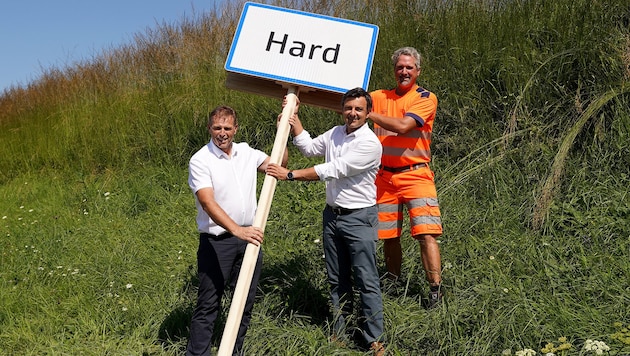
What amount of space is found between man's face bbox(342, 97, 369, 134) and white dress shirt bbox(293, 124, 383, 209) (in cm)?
6

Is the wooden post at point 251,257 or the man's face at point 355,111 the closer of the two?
the wooden post at point 251,257

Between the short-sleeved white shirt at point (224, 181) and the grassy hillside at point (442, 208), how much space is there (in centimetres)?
87

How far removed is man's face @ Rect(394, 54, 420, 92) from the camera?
3879 mm

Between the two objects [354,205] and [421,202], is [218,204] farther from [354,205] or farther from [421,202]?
[421,202]

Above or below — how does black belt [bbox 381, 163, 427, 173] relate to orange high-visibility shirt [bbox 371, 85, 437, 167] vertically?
below

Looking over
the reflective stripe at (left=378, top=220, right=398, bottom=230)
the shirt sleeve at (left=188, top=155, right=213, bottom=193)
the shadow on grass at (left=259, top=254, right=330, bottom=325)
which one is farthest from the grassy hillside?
the shirt sleeve at (left=188, top=155, right=213, bottom=193)

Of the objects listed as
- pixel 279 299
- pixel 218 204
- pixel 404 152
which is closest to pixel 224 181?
pixel 218 204

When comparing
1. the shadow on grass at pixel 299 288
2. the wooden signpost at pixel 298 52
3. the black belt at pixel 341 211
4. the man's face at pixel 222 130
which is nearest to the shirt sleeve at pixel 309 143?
the wooden signpost at pixel 298 52

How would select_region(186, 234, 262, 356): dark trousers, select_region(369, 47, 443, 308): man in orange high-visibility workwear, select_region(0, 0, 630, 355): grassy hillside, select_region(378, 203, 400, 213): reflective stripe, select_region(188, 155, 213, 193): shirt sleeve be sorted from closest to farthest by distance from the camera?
select_region(188, 155, 213, 193): shirt sleeve → select_region(186, 234, 262, 356): dark trousers → select_region(0, 0, 630, 355): grassy hillside → select_region(369, 47, 443, 308): man in orange high-visibility workwear → select_region(378, 203, 400, 213): reflective stripe

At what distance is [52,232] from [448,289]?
13.0 feet

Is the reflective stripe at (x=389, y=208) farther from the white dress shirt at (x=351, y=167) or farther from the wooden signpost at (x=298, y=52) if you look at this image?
the wooden signpost at (x=298, y=52)

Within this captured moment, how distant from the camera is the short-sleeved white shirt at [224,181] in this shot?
3191 millimetres

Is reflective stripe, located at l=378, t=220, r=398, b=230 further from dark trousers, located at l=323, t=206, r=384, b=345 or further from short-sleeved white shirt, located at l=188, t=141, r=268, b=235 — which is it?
short-sleeved white shirt, located at l=188, t=141, r=268, b=235

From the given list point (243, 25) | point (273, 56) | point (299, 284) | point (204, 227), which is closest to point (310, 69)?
point (273, 56)
